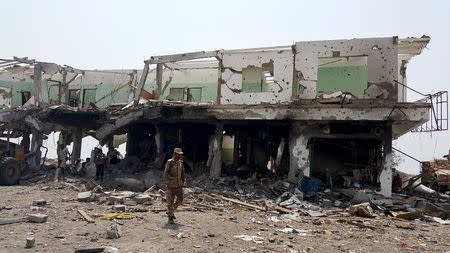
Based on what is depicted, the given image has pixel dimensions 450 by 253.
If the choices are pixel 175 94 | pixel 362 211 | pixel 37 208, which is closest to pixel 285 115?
pixel 362 211

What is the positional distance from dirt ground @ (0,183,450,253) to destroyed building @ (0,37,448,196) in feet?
15.5

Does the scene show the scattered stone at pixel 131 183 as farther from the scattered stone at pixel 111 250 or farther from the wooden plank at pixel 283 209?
the scattered stone at pixel 111 250

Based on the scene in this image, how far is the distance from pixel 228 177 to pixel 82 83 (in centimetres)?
1578

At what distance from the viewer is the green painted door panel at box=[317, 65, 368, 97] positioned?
60.3ft

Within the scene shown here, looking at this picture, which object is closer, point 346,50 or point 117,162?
point 346,50

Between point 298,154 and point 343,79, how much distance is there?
4.49 metres

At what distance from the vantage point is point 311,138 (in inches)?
649

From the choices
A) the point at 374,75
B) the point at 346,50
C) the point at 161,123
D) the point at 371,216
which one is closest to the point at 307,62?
the point at 346,50

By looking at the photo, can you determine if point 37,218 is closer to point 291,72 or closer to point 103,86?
point 291,72

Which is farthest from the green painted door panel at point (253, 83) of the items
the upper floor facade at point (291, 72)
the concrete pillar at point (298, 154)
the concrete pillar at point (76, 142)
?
the concrete pillar at point (76, 142)

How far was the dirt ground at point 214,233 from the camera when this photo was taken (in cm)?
767

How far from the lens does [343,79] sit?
60.8 feet

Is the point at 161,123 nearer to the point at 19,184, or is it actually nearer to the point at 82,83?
the point at 19,184

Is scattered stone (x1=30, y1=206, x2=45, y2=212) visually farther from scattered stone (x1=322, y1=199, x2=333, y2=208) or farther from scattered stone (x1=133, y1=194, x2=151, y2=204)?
scattered stone (x1=322, y1=199, x2=333, y2=208)
